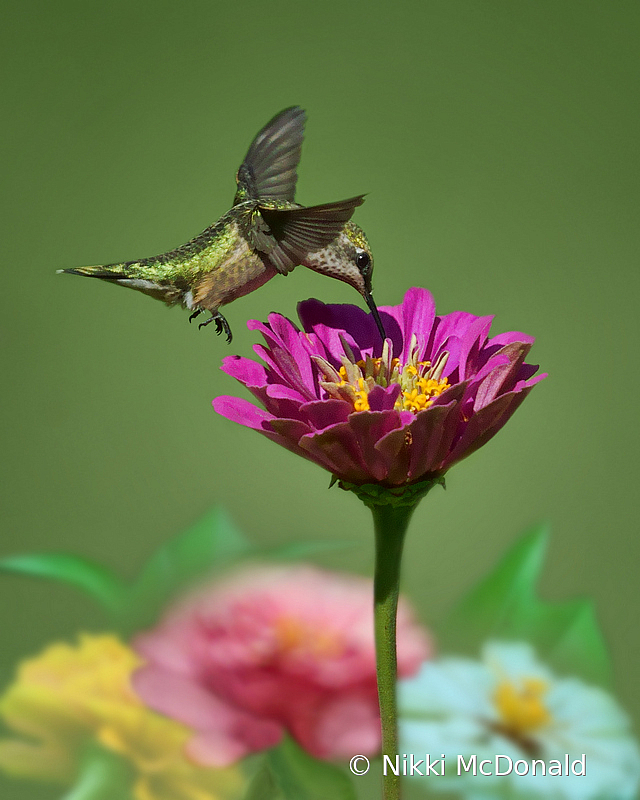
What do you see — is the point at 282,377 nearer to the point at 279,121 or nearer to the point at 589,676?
the point at 279,121

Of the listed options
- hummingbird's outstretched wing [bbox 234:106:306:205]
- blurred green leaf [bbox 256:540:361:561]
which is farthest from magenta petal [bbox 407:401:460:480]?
blurred green leaf [bbox 256:540:361:561]

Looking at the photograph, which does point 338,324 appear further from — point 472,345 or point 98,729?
point 98,729

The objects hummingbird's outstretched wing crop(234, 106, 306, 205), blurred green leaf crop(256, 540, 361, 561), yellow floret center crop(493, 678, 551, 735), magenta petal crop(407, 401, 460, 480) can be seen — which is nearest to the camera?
magenta petal crop(407, 401, 460, 480)

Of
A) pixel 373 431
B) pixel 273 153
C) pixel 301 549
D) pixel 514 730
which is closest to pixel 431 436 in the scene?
pixel 373 431

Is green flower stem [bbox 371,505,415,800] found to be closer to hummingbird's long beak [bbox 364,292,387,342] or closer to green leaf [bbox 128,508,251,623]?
hummingbird's long beak [bbox 364,292,387,342]

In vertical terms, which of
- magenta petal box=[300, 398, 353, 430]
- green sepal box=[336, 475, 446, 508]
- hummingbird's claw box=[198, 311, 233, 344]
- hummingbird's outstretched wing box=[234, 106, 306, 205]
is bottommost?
green sepal box=[336, 475, 446, 508]

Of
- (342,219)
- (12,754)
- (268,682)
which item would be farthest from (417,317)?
(12,754)
